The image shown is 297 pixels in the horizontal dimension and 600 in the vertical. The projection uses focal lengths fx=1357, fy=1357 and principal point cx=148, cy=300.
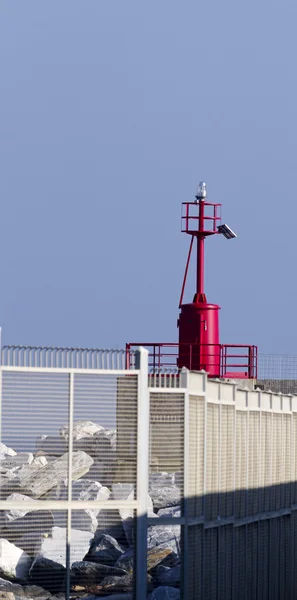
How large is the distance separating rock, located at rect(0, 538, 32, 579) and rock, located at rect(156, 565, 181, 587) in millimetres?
1721

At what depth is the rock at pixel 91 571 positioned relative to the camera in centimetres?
1631

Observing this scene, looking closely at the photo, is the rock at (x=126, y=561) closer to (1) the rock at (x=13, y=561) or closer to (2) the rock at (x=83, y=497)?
(2) the rock at (x=83, y=497)

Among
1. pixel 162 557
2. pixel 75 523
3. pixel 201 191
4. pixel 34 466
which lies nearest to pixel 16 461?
pixel 34 466

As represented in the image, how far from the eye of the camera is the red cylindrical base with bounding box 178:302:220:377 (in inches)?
1297

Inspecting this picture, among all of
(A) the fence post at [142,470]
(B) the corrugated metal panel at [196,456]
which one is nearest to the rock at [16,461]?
(A) the fence post at [142,470]

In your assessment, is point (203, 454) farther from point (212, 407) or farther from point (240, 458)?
point (240, 458)

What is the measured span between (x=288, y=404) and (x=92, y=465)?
7360mm

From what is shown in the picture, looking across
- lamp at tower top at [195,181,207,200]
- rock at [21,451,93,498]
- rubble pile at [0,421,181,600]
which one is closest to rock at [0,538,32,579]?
rubble pile at [0,421,181,600]

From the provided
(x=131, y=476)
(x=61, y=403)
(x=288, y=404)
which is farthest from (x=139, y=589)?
(x=288, y=404)

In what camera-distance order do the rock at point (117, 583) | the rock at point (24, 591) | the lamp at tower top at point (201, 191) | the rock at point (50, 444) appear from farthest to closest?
the lamp at tower top at point (201, 191) < the rock at point (117, 583) < the rock at point (24, 591) < the rock at point (50, 444)

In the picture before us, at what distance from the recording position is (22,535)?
16641 millimetres

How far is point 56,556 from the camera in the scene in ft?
53.7

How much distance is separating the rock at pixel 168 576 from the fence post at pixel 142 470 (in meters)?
1.20

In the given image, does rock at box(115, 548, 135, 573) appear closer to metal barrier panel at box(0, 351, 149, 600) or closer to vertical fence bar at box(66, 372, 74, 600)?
metal barrier panel at box(0, 351, 149, 600)
